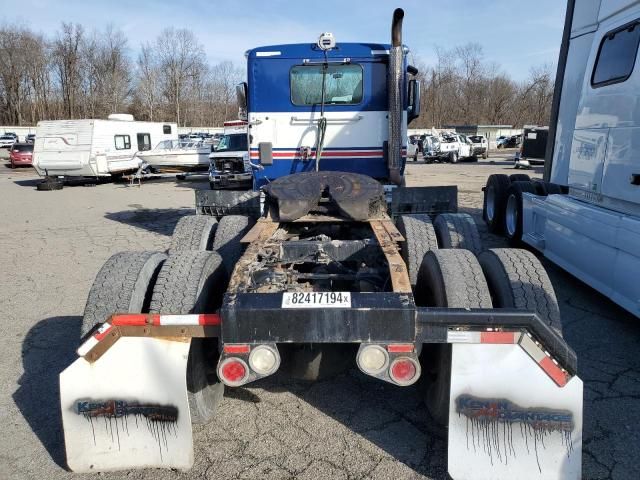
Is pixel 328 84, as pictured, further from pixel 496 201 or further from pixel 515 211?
pixel 496 201

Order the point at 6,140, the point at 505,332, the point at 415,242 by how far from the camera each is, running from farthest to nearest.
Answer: the point at 6,140 < the point at 415,242 < the point at 505,332

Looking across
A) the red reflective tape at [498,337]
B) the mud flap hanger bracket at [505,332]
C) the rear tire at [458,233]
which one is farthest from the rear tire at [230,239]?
the red reflective tape at [498,337]

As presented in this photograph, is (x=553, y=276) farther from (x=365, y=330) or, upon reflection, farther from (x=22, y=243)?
(x=22, y=243)

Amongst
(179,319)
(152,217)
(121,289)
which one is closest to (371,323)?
(179,319)

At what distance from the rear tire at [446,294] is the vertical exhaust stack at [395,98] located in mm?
3747

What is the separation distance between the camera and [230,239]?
4.86 meters

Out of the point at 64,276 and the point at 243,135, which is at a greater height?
the point at 243,135

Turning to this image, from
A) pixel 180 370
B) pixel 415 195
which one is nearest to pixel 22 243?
pixel 415 195

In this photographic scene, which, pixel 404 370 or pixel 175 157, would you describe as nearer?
pixel 404 370

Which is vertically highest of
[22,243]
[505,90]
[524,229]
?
[505,90]

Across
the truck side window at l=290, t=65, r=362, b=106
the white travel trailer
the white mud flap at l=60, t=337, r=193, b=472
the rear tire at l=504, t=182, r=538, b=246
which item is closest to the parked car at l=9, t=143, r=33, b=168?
the white travel trailer

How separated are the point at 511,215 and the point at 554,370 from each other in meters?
5.97

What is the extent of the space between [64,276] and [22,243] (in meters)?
2.96

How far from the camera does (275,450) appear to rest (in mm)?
2721
